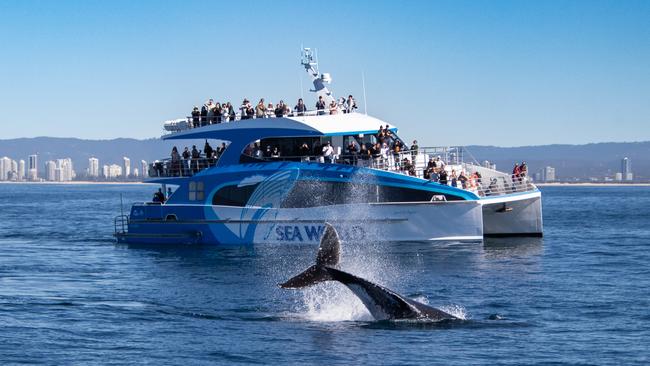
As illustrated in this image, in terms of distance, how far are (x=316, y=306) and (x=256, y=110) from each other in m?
19.6

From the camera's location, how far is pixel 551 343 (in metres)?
20.3

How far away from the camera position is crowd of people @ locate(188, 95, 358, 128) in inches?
1681

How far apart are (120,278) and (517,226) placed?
18469 mm

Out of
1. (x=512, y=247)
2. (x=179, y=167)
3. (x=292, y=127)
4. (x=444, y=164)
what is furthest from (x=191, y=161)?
(x=512, y=247)

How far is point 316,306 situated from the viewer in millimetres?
24859

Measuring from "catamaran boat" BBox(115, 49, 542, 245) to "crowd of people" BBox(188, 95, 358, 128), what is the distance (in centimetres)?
10

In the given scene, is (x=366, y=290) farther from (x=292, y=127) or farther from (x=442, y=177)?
(x=292, y=127)

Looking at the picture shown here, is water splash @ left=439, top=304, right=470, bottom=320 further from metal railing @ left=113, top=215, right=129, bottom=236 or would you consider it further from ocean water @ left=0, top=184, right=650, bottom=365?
metal railing @ left=113, top=215, right=129, bottom=236

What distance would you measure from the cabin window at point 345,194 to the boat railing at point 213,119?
3807 millimetres

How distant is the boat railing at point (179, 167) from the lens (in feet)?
143

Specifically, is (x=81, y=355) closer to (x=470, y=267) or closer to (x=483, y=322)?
(x=483, y=322)

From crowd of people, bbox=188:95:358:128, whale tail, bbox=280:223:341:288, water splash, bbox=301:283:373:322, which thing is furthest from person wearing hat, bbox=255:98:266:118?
whale tail, bbox=280:223:341:288

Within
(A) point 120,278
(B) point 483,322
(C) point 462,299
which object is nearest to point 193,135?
(A) point 120,278

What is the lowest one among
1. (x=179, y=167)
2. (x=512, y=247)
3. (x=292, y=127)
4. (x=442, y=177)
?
(x=512, y=247)
